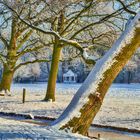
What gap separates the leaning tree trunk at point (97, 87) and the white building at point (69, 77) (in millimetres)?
77951

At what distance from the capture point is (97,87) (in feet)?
28.5

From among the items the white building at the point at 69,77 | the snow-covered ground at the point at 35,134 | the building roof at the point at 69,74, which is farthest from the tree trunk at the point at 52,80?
the building roof at the point at 69,74

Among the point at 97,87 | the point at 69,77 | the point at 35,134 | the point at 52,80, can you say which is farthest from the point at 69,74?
the point at 35,134

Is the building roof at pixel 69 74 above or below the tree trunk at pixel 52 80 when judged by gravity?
above

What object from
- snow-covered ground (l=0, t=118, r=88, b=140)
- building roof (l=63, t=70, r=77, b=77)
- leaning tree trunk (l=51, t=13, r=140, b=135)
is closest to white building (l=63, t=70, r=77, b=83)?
building roof (l=63, t=70, r=77, b=77)

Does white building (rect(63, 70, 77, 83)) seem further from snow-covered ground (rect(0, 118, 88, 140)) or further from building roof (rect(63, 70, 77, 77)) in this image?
snow-covered ground (rect(0, 118, 88, 140))

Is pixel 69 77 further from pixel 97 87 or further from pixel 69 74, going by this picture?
pixel 97 87

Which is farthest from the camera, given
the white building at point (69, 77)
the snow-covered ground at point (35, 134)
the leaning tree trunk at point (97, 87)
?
the white building at point (69, 77)

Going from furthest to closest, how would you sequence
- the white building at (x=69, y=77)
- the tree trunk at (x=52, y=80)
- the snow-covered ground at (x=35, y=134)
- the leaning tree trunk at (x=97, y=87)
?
the white building at (x=69, y=77) < the tree trunk at (x=52, y=80) < the leaning tree trunk at (x=97, y=87) < the snow-covered ground at (x=35, y=134)

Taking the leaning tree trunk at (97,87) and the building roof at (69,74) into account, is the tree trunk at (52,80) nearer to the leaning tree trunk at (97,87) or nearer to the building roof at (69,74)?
→ the leaning tree trunk at (97,87)

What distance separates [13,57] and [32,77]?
57.7 meters

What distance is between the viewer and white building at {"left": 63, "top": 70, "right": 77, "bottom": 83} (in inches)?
3469

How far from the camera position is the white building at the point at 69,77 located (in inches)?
3469

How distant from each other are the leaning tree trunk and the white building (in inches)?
3069
